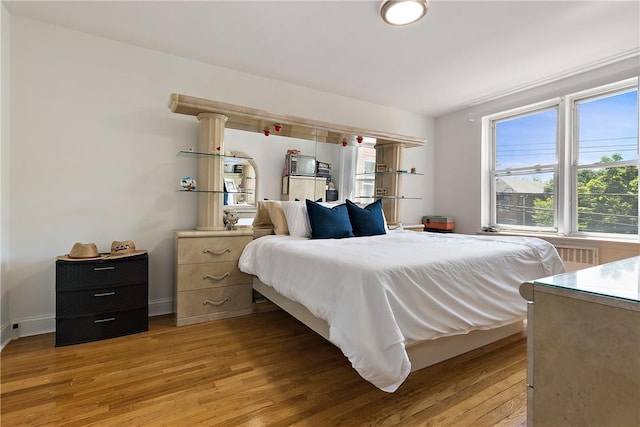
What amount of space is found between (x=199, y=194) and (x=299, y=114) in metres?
1.49

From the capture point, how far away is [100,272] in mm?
2275

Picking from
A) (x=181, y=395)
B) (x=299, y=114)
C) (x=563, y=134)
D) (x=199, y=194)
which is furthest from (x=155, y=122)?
(x=563, y=134)

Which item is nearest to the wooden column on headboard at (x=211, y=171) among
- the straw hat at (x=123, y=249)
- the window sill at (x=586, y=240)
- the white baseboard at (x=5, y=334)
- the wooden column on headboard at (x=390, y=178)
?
the straw hat at (x=123, y=249)

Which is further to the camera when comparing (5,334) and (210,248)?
(210,248)

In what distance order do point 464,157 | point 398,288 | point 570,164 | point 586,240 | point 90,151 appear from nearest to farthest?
point 398,288, point 90,151, point 586,240, point 570,164, point 464,157

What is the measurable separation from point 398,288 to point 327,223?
4.43ft

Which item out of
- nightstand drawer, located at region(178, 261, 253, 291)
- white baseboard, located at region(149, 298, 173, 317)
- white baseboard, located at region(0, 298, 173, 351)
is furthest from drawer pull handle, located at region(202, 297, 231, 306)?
white baseboard, located at region(0, 298, 173, 351)

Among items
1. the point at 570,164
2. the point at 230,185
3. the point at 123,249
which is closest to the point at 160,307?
the point at 123,249

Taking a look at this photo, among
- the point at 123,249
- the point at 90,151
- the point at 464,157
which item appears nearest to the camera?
the point at 123,249

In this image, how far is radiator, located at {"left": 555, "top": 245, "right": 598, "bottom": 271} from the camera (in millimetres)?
3082

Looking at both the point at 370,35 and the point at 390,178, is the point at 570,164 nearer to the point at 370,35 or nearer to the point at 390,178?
the point at 390,178

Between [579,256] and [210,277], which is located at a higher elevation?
[579,256]

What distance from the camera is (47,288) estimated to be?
8.04 ft

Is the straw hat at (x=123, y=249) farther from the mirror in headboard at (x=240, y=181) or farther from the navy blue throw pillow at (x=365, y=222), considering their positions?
the navy blue throw pillow at (x=365, y=222)
